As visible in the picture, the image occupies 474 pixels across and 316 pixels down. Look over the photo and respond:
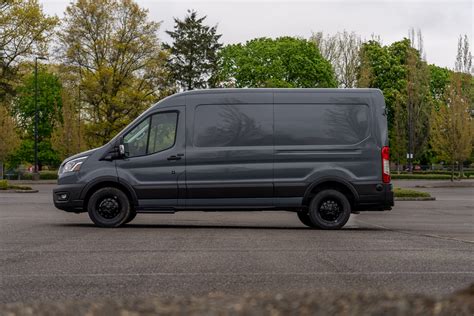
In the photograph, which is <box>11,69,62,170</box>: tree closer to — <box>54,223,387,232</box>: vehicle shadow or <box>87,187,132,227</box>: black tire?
<box>54,223,387,232</box>: vehicle shadow

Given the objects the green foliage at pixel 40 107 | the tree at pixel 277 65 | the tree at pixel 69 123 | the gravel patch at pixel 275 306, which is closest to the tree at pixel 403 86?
the tree at pixel 277 65

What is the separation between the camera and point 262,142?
13.7 m

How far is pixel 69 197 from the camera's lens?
13867 mm

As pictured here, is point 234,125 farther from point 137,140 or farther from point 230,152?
point 137,140

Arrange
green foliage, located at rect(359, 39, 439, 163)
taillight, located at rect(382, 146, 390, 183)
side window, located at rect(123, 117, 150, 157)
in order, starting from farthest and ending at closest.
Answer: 1. green foliage, located at rect(359, 39, 439, 163)
2. side window, located at rect(123, 117, 150, 157)
3. taillight, located at rect(382, 146, 390, 183)

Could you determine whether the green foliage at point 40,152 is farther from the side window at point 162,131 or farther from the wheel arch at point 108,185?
the side window at point 162,131

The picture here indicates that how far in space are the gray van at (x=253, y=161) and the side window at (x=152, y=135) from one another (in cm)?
2

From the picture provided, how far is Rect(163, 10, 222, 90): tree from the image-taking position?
66.9 m

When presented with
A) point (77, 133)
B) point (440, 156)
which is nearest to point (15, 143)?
point (77, 133)

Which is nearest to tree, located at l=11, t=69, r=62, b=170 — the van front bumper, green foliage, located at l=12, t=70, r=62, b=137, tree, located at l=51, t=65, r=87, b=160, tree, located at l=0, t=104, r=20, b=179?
green foliage, located at l=12, t=70, r=62, b=137

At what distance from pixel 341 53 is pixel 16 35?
107 feet

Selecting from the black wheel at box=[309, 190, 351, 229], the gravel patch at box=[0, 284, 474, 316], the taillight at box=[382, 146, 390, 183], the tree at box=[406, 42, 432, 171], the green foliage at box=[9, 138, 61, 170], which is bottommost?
the black wheel at box=[309, 190, 351, 229]

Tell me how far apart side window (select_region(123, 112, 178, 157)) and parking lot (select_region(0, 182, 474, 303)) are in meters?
1.59

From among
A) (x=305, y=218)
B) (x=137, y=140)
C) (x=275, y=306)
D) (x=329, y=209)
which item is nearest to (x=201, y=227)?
(x=137, y=140)
